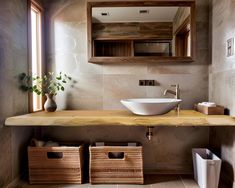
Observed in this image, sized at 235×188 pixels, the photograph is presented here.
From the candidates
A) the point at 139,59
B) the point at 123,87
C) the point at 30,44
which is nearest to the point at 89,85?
the point at 123,87

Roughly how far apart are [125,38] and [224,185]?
69.9 inches

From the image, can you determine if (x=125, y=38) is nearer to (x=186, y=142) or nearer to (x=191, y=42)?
(x=191, y=42)

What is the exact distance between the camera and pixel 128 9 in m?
2.33

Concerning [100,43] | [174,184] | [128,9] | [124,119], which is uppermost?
[128,9]

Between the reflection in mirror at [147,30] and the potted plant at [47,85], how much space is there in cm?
63

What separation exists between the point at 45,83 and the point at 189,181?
1868 millimetres

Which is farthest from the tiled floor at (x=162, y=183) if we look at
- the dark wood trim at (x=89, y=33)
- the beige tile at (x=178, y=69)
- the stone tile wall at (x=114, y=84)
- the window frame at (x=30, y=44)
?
the dark wood trim at (x=89, y=33)

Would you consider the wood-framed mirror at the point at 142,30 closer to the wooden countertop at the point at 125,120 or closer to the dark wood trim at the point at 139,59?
the dark wood trim at the point at 139,59

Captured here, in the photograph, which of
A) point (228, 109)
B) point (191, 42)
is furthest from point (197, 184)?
point (191, 42)

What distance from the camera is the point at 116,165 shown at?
2.10 metres

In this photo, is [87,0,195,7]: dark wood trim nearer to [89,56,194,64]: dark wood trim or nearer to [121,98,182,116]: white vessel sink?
[89,56,194,64]: dark wood trim

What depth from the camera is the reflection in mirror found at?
7.60ft

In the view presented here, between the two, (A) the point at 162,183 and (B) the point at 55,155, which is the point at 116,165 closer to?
(A) the point at 162,183

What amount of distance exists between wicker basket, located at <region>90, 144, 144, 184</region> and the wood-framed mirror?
0.96 metres
